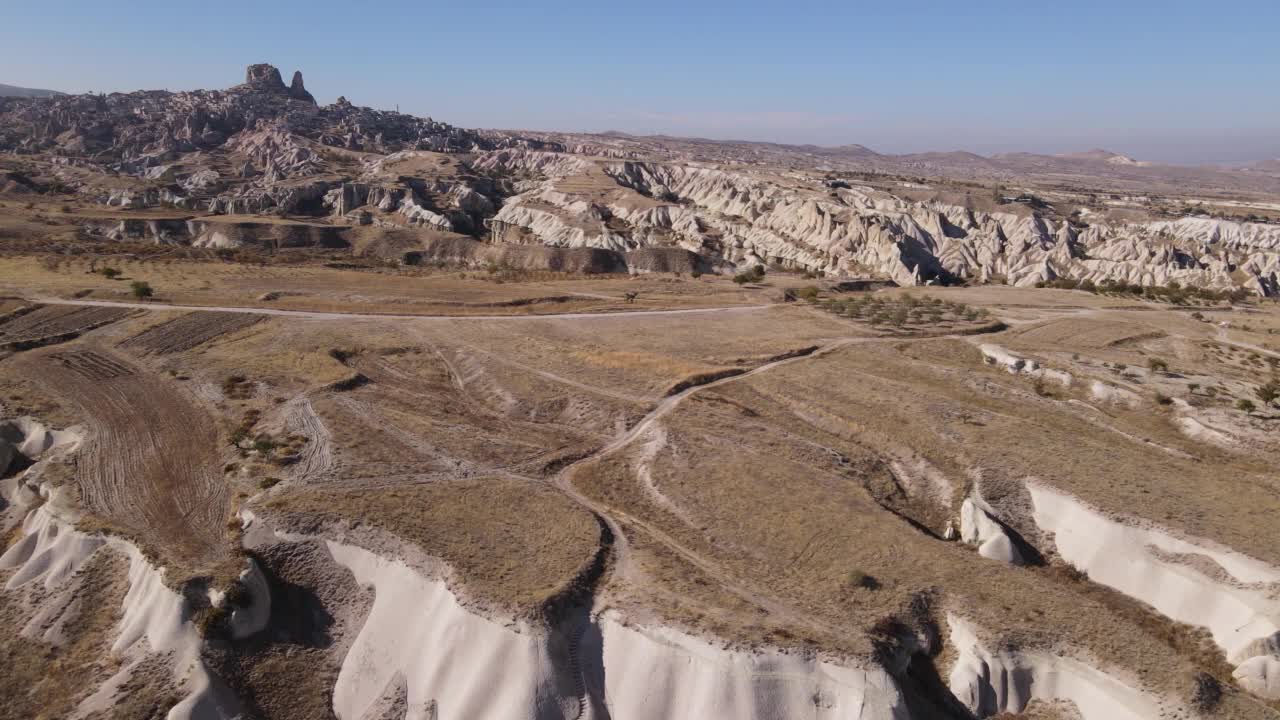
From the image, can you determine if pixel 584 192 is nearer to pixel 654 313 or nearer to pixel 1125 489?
pixel 654 313

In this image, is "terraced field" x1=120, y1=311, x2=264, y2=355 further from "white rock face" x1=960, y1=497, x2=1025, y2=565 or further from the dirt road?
"white rock face" x1=960, y1=497, x2=1025, y2=565

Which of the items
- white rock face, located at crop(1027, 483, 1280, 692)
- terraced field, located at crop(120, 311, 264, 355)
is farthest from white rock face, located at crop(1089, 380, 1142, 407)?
terraced field, located at crop(120, 311, 264, 355)

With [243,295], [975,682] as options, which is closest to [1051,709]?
[975,682]

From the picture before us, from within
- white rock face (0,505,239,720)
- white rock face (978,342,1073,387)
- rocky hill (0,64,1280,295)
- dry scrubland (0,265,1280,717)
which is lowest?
white rock face (0,505,239,720)

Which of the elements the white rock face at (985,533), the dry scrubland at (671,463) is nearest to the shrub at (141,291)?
the dry scrubland at (671,463)

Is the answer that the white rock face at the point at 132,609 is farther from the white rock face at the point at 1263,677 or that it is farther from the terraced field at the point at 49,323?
the white rock face at the point at 1263,677

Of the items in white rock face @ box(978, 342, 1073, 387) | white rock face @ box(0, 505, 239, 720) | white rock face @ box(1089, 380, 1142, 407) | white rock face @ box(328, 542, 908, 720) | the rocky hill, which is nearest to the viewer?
white rock face @ box(328, 542, 908, 720)
